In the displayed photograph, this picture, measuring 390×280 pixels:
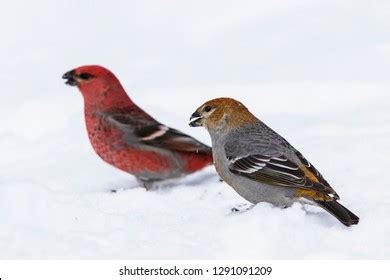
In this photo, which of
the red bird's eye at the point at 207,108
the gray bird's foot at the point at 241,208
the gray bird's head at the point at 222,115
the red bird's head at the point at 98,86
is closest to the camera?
the gray bird's foot at the point at 241,208

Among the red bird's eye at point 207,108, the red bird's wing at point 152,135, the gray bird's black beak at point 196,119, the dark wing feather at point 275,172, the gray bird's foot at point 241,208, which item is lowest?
the gray bird's foot at point 241,208

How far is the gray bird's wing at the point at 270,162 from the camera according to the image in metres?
7.07

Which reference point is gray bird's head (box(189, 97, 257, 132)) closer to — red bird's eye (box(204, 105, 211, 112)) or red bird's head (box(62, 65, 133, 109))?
red bird's eye (box(204, 105, 211, 112))

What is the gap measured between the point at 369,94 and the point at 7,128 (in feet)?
12.8

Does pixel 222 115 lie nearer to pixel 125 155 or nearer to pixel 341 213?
pixel 125 155

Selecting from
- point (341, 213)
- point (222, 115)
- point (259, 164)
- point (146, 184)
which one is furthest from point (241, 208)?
point (146, 184)

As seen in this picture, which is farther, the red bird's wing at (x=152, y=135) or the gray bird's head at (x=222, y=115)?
the red bird's wing at (x=152, y=135)

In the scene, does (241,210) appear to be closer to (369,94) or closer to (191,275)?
(191,275)

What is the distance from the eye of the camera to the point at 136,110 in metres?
8.73

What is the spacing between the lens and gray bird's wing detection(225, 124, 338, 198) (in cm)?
707

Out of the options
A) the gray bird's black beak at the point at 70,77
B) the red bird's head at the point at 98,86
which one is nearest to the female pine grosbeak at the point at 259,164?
the red bird's head at the point at 98,86

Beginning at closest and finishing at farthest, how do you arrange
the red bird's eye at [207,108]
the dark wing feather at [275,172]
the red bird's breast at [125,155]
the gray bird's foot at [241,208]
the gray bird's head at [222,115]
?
the dark wing feather at [275,172] < the gray bird's foot at [241,208] < the gray bird's head at [222,115] < the red bird's eye at [207,108] < the red bird's breast at [125,155]

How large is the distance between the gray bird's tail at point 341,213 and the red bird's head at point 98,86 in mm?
2425

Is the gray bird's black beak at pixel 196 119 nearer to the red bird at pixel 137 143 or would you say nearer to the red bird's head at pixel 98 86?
the red bird at pixel 137 143
